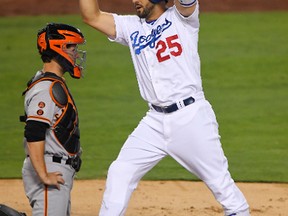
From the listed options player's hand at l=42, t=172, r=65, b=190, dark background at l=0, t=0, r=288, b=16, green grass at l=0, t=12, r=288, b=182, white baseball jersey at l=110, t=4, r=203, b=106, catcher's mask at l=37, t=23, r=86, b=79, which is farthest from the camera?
dark background at l=0, t=0, r=288, b=16

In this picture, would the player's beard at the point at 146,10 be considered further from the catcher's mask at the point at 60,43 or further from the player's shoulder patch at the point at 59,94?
the player's shoulder patch at the point at 59,94

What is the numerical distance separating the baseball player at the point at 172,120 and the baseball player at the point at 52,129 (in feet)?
1.86

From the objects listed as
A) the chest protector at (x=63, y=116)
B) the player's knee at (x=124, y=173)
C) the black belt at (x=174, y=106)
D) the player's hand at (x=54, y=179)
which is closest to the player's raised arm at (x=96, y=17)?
the black belt at (x=174, y=106)

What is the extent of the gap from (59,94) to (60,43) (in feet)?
1.34

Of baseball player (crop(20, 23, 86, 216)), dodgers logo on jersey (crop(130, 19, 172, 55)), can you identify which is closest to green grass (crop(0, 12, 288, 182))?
dodgers logo on jersey (crop(130, 19, 172, 55))

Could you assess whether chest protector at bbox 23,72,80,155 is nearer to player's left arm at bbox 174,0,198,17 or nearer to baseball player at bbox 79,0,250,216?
baseball player at bbox 79,0,250,216

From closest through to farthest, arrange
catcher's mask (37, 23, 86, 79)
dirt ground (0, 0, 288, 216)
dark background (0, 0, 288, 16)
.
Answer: catcher's mask (37, 23, 86, 79)
dirt ground (0, 0, 288, 216)
dark background (0, 0, 288, 16)

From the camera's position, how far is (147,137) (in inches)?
281

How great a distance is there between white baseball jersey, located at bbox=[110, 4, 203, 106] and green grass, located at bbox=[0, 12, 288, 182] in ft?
10.4

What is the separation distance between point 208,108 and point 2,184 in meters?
3.65

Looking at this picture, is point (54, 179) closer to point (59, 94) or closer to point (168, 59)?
point (59, 94)

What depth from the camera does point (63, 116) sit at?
21.4 ft

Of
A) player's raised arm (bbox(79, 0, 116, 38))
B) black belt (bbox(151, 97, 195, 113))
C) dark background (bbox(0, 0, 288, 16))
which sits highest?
player's raised arm (bbox(79, 0, 116, 38))

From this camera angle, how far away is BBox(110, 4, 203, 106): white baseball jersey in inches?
280
